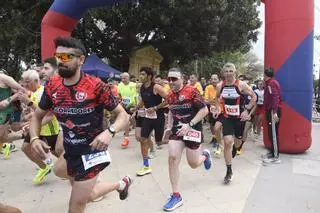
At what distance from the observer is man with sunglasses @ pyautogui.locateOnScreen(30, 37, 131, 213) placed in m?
3.12

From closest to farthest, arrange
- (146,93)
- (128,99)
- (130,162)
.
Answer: (146,93), (130,162), (128,99)

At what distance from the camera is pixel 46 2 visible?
1653 centimetres

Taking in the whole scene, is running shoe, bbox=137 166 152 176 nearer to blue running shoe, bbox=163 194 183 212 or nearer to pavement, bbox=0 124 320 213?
pavement, bbox=0 124 320 213

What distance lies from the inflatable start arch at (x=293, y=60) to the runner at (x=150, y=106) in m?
2.70

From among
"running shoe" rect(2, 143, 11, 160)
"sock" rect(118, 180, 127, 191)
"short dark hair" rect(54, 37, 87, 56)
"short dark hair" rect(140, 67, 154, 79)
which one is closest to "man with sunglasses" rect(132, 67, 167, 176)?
"short dark hair" rect(140, 67, 154, 79)

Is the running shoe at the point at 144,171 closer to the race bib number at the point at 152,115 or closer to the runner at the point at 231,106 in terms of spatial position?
the race bib number at the point at 152,115

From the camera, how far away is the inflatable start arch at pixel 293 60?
758 centimetres

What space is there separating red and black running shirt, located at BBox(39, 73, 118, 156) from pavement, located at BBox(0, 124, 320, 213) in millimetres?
1634

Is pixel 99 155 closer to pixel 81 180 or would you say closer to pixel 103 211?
pixel 81 180

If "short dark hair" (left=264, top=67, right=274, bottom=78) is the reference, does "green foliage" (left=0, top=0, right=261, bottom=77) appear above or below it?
above

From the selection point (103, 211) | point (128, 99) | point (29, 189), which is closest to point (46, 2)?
point (128, 99)

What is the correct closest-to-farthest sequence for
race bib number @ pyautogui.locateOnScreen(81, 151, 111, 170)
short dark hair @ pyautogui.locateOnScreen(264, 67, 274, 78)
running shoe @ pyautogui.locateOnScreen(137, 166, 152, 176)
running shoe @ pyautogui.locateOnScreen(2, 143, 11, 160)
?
race bib number @ pyautogui.locateOnScreen(81, 151, 111, 170), running shoe @ pyautogui.locateOnScreen(137, 166, 152, 176), short dark hair @ pyautogui.locateOnScreen(264, 67, 274, 78), running shoe @ pyautogui.locateOnScreen(2, 143, 11, 160)

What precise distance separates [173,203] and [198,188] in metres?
0.98

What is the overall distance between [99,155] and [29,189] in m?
2.77
